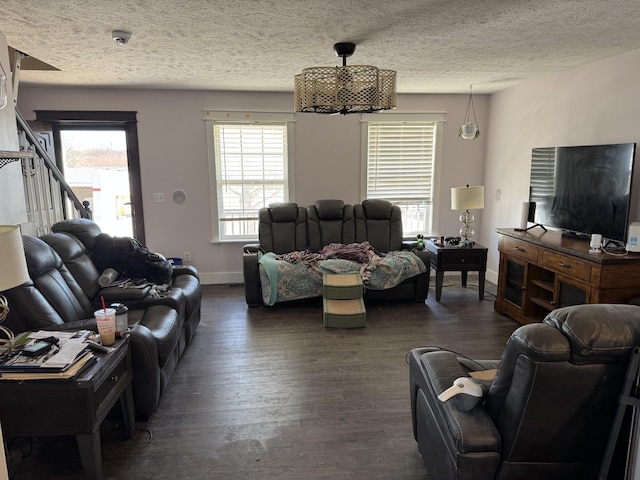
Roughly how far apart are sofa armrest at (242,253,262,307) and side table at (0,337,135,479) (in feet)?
7.90

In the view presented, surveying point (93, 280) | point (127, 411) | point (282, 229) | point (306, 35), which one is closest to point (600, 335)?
point (127, 411)

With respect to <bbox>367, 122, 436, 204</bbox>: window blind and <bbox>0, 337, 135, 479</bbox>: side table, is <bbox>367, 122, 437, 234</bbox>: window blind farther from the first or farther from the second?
<bbox>0, 337, 135, 479</bbox>: side table

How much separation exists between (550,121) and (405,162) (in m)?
1.77

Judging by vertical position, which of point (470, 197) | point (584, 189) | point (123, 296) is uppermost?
point (584, 189)

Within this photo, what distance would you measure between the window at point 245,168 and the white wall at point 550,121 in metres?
2.66

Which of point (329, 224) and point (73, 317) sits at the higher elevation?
point (329, 224)

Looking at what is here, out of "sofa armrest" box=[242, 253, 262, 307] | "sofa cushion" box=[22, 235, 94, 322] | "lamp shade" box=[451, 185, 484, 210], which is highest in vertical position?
"lamp shade" box=[451, 185, 484, 210]

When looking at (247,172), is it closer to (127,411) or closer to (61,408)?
(127,411)

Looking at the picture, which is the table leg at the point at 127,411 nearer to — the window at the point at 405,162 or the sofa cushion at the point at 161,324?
the sofa cushion at the point at 161,324

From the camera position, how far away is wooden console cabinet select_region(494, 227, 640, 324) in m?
2.85

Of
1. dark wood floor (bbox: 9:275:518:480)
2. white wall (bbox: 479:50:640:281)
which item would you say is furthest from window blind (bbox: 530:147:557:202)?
dark wood floor (bbox: 9:275:518:480)

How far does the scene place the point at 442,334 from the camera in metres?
3.73

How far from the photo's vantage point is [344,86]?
8.36 ft

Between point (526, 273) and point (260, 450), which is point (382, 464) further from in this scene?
point (526, 273)
